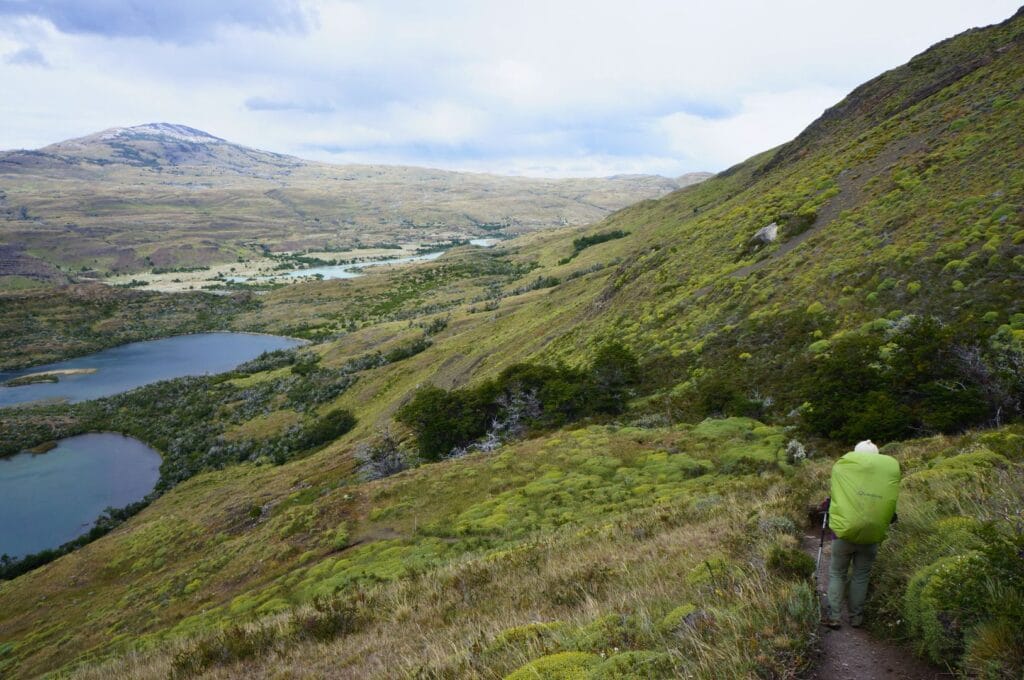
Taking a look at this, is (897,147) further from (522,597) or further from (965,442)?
(522,597)

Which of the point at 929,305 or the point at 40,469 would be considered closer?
the point at 929,305

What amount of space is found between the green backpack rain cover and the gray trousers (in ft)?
0.48

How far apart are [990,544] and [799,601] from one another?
2197 millimetres

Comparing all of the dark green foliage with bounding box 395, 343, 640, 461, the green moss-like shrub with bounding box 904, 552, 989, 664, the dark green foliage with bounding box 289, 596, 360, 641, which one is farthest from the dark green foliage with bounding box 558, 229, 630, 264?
the green moss-like shrub with bounding box 904, 552, 989, 664

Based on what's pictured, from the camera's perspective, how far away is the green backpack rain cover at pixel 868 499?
7.00 metres

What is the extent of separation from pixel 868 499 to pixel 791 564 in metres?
1.79

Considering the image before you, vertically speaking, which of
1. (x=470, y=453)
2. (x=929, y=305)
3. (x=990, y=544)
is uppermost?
(x=929, y=305)

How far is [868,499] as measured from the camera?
23.1 feet

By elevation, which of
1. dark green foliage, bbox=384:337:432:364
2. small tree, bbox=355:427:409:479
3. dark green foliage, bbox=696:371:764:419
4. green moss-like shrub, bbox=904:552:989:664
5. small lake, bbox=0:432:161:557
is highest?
green moss-like shrub, bbox=904:552:989:664

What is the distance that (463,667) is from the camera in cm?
745

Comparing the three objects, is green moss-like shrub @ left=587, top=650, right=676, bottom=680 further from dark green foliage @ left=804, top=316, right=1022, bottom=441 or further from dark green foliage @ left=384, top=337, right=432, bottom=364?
dark green foliage @ left=384, top=337, right=432, bottom=364

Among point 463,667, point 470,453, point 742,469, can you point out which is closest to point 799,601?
point 463,667

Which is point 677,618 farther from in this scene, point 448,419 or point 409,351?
point 409,351

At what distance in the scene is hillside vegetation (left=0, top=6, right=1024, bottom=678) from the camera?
7.20 meters
